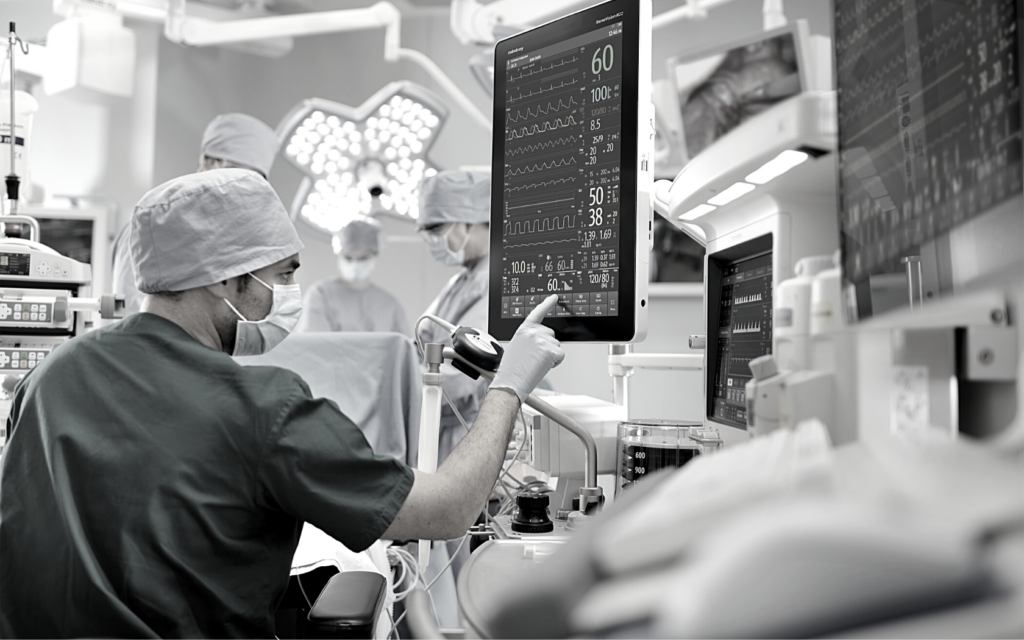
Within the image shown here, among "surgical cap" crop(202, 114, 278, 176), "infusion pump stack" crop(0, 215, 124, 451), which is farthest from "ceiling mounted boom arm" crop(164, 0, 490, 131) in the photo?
"infusion pump stack" crop(0, 215, 124, 451)

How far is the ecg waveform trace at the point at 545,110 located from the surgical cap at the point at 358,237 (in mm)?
2587

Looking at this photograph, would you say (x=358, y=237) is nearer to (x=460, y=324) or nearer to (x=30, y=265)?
(x=460, y=324)

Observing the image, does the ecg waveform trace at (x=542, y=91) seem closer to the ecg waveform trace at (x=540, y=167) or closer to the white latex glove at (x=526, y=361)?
the ecg waveform trace at (x=540, y=167)

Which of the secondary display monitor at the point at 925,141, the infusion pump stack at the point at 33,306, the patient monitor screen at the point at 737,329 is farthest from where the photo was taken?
the infusion pump stack at the point at 33,306

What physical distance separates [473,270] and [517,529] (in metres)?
1.95

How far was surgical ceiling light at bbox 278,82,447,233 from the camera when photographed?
3.49 m

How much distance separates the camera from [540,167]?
4.73ft

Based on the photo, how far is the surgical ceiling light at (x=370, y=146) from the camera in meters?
3.49

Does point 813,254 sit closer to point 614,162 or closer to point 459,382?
point 614,162

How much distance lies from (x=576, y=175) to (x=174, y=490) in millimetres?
778

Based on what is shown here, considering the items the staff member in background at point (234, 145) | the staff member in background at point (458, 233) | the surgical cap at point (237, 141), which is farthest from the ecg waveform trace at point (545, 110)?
the surgical cap at point (237, 141)

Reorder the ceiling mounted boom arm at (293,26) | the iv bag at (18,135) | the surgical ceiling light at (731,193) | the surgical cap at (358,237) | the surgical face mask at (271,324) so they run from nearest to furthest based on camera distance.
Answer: the surgical ceiling light at (731,193), the surgical face mask at (271,324), the iv bag at (18,135), the ceiling mounted boom arm at (293,26), the surgical cap at (358,237)

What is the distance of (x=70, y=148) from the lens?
4582 mm

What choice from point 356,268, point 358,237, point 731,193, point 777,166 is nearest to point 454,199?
point 358,237
